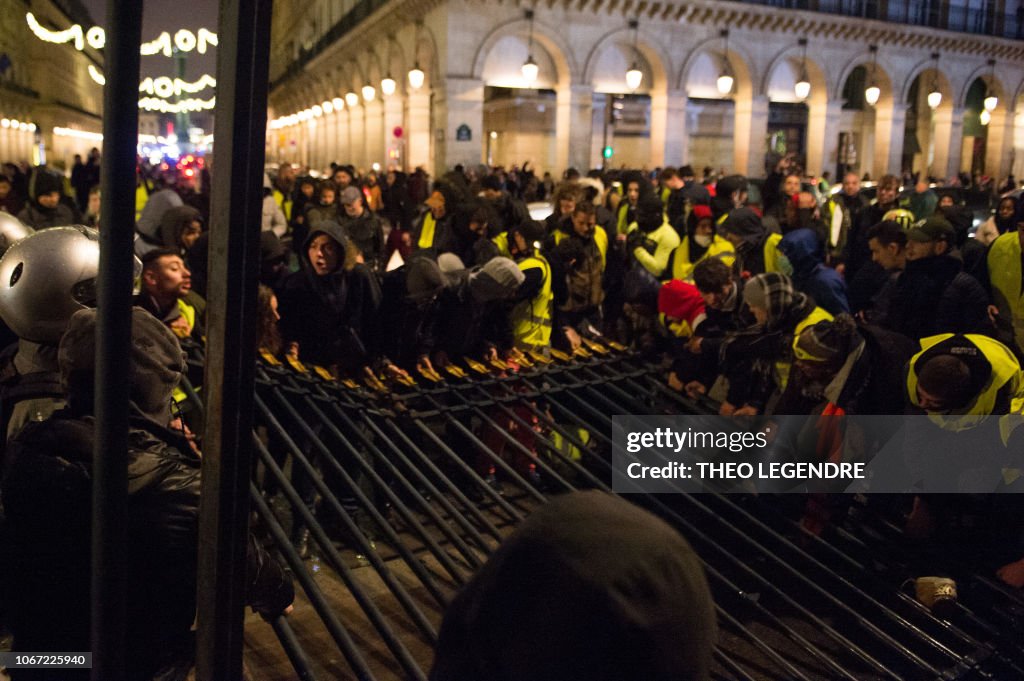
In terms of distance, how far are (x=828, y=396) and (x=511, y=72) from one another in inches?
914

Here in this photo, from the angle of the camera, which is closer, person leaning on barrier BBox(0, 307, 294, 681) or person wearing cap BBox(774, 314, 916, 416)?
person leaning on barrier BBox(0, 307, 294, 681)

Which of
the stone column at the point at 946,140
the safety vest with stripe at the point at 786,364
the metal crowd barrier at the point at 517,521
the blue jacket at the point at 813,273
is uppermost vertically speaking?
the stone column at the point at 946,140

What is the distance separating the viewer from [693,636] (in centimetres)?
125

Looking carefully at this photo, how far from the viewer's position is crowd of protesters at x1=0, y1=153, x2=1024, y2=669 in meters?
2.47

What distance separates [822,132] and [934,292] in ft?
87.1

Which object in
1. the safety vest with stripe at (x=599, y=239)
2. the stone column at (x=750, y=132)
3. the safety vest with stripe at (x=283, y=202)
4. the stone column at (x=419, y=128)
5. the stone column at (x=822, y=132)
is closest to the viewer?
the safety vest with stripe at (x=599, y=239)

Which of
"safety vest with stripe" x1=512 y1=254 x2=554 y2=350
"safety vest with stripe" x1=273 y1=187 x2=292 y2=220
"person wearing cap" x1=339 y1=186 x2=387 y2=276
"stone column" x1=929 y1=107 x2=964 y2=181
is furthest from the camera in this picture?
"stone column" x1=929 y1=107 x2=964 y2=181

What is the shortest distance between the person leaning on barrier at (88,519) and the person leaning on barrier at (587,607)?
3.57ft

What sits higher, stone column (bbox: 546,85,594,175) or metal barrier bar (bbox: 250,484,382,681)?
stone column (bbox: 546,85,594,175)

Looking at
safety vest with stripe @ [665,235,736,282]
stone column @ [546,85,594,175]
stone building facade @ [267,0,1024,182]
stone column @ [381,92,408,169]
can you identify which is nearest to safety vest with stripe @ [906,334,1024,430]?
safety vest with stripe @ [665,235,736,282]

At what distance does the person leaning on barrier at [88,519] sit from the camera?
2.22 m

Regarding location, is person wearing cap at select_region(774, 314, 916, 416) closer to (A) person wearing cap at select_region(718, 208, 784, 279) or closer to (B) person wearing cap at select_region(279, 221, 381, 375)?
(B) person wearing cap at select_region(279, 221, 381, 375)

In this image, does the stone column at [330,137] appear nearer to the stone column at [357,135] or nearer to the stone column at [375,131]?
the stone column at [357,135]

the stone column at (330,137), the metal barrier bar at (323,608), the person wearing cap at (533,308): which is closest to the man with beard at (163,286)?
the metal barrier bar at (323,608)
